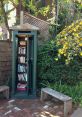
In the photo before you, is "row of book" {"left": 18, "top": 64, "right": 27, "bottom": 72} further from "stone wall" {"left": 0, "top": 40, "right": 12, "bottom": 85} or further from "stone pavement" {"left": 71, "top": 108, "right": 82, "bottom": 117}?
"stone pavement" {"left": 71, "top": 108, "right": 82, "bottom": 117}

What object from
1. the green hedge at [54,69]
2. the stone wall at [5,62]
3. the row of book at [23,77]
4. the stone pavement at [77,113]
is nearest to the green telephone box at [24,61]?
the row of book at [23,77]

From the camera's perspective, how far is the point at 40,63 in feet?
23.8

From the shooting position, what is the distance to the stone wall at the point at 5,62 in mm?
7539

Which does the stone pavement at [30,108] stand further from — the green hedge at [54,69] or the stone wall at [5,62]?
the stone wall at [5,62]

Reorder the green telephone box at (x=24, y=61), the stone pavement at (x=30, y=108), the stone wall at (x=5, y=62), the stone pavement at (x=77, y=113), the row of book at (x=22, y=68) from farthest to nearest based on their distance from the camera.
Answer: the stone wall at (x=5, y=62)
the row of book at (x=22, y=68)
the green telephone box at (x=24, y=61)
the stone pavement at (x=30, y=108)
the stone pavement at (x=77, y=113)

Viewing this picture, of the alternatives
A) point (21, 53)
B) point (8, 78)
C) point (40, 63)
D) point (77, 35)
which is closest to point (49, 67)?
point (40, 63)

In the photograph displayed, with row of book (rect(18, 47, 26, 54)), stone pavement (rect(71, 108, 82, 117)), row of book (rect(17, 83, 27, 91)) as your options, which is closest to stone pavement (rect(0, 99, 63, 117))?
stone pavement (rect(71, 108, 82, 117))

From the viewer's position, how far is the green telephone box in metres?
6.71

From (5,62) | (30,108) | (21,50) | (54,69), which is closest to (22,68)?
(21,50)

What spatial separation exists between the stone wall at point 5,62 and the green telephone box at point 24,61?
648mm

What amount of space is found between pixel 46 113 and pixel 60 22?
5.41 metres

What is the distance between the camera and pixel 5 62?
7680 millimetres

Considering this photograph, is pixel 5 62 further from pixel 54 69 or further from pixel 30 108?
pixel 30 108

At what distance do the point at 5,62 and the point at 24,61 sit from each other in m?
0.86
